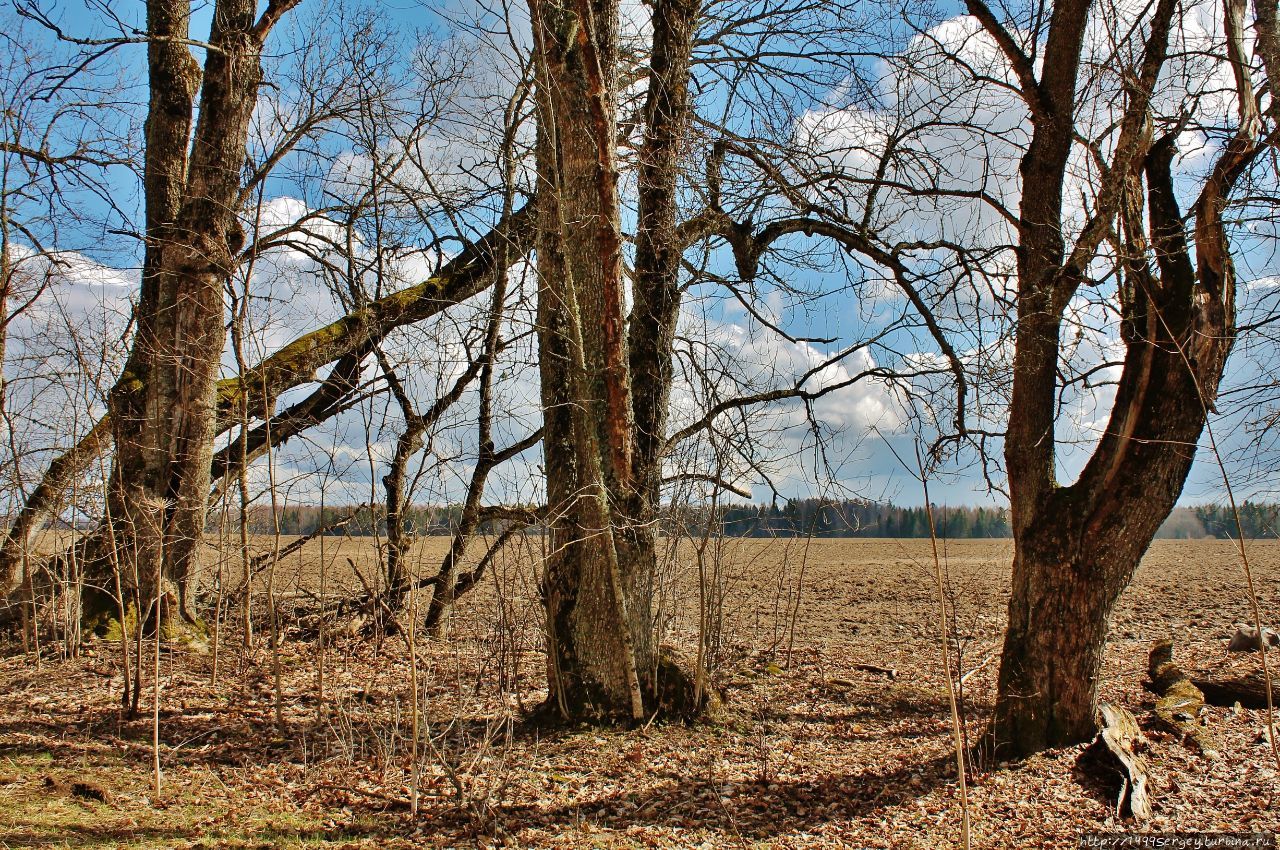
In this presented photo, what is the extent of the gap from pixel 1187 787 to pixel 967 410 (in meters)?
3.12

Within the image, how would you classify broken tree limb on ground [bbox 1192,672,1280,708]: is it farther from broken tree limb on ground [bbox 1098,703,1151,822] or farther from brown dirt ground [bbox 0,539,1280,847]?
broken tree limb on ground [bbox 1098,703,1151,822]

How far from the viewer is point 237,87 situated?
29.3 feet

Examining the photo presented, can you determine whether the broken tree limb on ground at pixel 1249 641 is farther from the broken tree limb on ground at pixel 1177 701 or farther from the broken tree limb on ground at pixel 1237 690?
the broken tree limb on ground at pixel 1237 690

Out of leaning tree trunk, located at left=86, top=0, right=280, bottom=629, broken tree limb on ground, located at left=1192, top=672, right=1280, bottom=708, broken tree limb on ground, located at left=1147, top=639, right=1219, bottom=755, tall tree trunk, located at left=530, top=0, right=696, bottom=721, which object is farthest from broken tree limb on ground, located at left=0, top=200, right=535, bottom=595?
broken tree limb on ground, located at left=1192, top=672, right=1280, bottom=708

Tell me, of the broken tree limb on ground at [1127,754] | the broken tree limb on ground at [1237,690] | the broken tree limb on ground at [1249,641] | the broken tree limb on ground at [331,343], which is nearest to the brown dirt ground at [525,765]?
the broken tree limb on ground at [1127,754]

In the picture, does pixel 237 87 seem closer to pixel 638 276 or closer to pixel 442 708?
pixel 638 276

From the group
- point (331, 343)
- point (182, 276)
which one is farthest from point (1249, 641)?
point (182, 276)

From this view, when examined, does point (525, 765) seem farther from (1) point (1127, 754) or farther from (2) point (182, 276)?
(2) point (182, 276)

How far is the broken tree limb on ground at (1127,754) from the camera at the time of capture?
16.8 feet

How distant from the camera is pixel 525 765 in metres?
5.33

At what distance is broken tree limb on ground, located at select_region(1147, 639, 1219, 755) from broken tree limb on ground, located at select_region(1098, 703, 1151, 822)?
551 millimetres

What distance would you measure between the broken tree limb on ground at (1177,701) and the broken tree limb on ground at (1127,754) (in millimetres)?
551

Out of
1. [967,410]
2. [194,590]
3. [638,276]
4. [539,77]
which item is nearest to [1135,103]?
[967,410]

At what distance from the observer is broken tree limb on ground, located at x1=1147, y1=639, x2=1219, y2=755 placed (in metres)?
6.47
